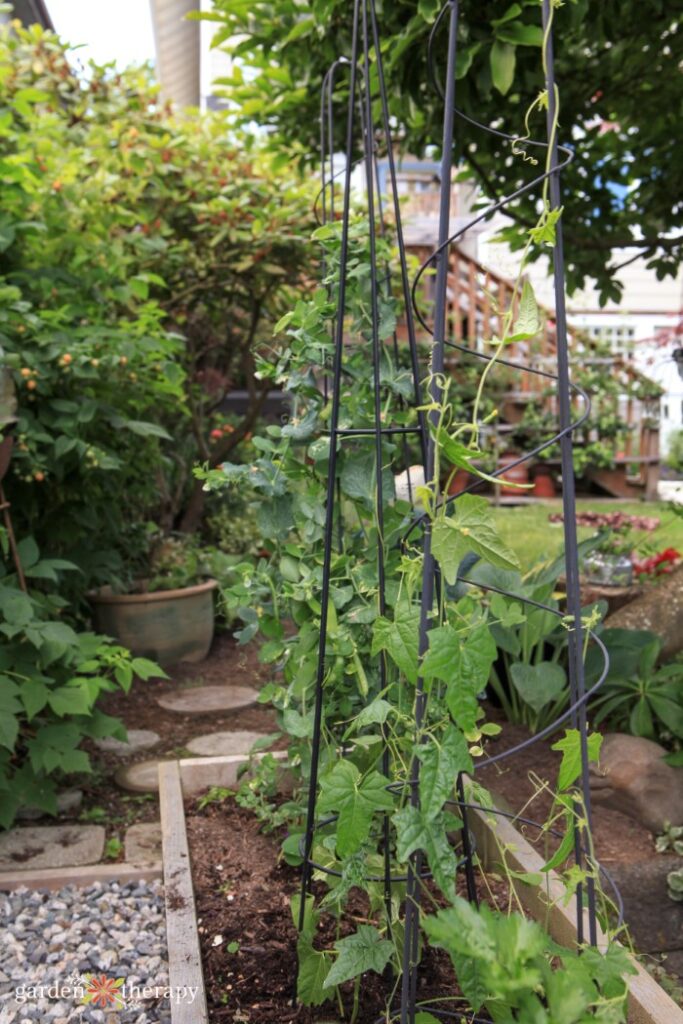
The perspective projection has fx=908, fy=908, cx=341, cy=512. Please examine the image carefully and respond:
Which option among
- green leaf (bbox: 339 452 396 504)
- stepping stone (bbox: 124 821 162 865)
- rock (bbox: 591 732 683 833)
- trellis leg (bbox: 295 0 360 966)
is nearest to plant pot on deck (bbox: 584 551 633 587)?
rock (bbox: 591 732 683 833)

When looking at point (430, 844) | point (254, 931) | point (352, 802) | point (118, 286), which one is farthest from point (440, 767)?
point (118, 286)

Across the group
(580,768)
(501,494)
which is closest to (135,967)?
(580,768)

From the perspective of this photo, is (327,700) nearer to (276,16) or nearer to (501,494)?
(276,16)

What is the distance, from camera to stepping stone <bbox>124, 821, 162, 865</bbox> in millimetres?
2359

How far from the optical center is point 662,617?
116 inches

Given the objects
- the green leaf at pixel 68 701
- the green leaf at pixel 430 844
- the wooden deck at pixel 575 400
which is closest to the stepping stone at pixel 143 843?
the green leaf at pixel 68 701

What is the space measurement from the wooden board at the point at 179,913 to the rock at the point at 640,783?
107 centimetres

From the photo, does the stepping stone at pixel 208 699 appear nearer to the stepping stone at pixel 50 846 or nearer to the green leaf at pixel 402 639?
the stepping stone at pixel 50 846

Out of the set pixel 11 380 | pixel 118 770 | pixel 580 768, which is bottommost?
pixel 118 770

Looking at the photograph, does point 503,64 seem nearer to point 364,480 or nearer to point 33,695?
point 364,480

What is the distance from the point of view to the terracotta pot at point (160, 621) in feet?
13.2

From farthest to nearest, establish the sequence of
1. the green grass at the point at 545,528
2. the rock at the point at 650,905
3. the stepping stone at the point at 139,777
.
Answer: the green grass at the point at 545,528, the stepping stone at the point at 139,777, the rock at the point at 650,905

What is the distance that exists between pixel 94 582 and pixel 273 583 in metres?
2.38

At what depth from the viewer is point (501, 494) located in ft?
28.7
